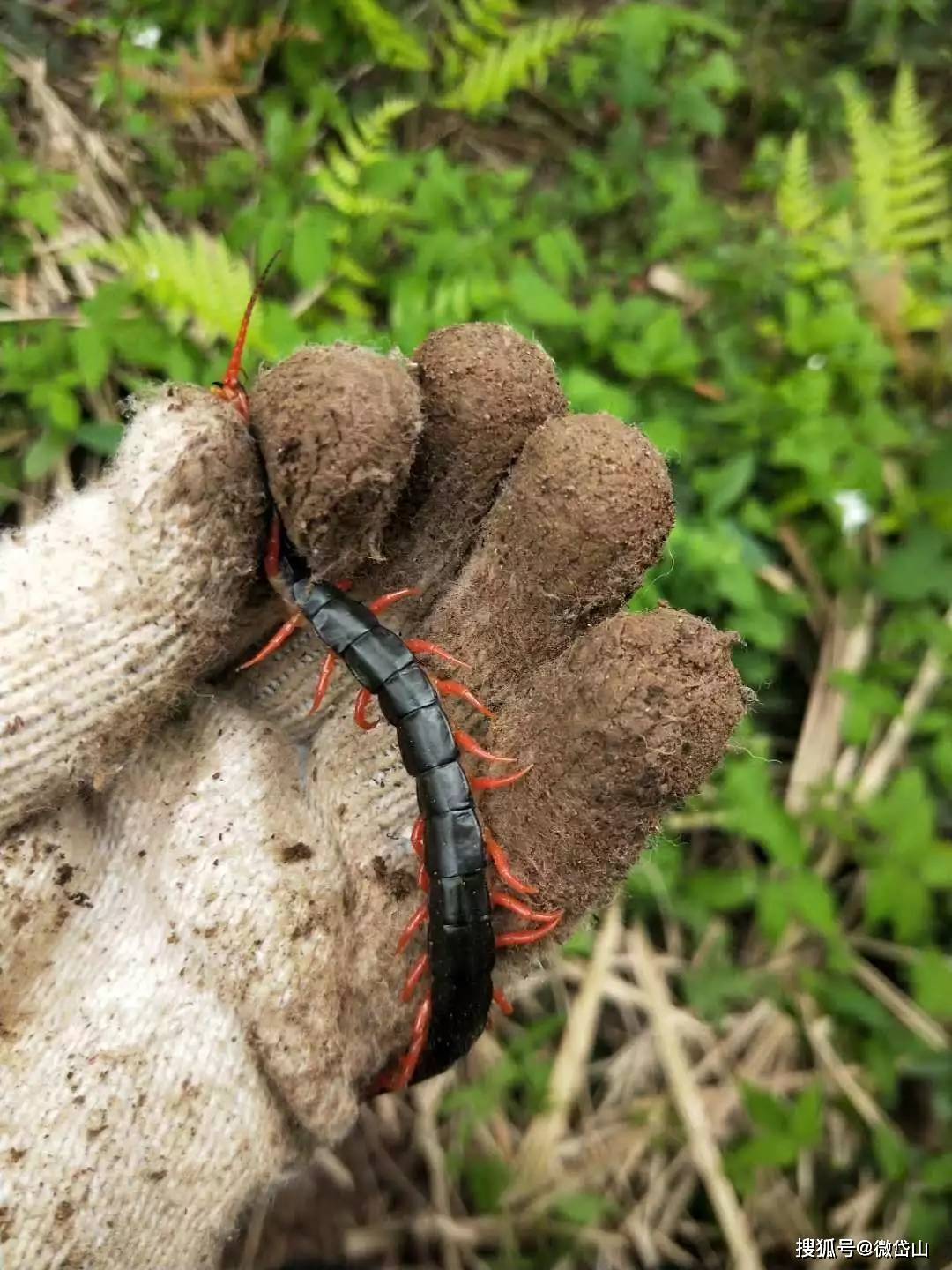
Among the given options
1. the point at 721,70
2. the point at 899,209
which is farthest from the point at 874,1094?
the point at 721,70

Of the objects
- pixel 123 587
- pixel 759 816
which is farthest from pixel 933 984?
pixel 123 587

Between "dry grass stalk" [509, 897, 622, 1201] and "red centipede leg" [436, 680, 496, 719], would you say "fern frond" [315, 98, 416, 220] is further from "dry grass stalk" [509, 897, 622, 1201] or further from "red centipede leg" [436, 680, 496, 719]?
"dry grass stalk" [509, 897, 622, 1201]

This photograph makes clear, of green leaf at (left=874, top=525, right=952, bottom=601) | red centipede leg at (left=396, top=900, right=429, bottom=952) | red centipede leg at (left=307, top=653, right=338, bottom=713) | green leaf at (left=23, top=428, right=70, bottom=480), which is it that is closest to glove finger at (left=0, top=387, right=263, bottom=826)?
red centipede leg at (left=307, top=653, right=338, bottom=713)

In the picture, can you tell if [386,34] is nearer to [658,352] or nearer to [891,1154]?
[658,352]

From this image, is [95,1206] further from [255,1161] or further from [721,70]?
[721,70]

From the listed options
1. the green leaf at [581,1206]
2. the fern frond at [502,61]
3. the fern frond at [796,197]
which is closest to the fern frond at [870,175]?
the fern frond at [796,197]

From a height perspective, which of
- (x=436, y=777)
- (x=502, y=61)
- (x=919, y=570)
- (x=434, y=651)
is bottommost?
(x=919, y=570)
